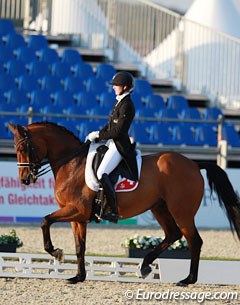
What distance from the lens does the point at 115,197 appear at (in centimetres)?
987

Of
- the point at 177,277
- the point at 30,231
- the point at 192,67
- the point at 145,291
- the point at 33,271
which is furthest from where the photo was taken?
the point at 192,67

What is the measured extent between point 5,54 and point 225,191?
11213 mm

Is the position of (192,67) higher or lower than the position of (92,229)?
higher

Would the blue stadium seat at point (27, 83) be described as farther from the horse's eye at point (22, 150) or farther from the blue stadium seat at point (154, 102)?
the horse's eye at point (22, 150)

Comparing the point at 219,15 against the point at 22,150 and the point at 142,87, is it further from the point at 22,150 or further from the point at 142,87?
the point at 22,150

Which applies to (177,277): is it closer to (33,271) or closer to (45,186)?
(33,271)

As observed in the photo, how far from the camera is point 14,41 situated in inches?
835

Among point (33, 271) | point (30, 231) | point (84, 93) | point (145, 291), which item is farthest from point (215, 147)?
point (145, 291)

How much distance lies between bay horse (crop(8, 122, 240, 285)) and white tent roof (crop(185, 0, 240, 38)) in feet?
52.7

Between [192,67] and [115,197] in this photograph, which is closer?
[115,197]

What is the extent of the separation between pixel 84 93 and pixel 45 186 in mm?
3703

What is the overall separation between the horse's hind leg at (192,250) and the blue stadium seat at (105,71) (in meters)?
11.4

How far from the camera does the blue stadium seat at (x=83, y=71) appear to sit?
826 inches

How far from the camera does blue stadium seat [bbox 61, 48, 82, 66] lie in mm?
21297
